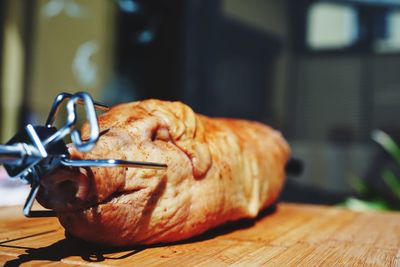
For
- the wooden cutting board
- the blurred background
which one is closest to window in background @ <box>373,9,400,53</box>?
the blurred background

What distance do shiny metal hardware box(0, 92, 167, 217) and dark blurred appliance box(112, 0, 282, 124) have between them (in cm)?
290

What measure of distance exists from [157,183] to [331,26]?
3.20m

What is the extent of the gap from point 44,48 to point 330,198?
3136 mm

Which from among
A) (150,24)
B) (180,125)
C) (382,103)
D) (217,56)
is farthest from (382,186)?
(180,125)

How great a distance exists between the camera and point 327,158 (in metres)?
4.00

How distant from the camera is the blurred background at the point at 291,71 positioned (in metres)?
3.90

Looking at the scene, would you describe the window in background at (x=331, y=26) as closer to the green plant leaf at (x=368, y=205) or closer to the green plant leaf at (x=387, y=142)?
the green plant leaf at (x=387, y=142)

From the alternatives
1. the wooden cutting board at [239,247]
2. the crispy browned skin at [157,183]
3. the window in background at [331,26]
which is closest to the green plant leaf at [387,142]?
the window in background at [331,26]

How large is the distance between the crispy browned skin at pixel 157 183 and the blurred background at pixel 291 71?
2.24m

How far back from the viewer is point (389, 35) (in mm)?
3926

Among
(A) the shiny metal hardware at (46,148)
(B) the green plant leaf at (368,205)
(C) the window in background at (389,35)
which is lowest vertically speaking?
(B) the green plant leaf at (368,205)

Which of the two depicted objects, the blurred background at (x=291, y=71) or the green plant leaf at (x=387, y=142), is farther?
the blurred background at (x=291, y=71)

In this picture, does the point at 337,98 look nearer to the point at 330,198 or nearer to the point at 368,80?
the point at 368,80

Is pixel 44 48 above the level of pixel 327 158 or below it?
above
